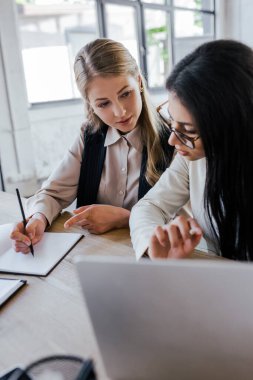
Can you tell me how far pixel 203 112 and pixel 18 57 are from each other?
229 centimetres

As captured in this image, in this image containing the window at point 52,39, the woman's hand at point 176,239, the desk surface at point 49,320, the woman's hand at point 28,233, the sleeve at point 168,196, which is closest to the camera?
the desk surface at point 49,320

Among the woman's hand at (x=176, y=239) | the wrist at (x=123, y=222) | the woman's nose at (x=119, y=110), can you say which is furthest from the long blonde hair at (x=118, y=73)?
the woman's hand at (x=176, y=239)

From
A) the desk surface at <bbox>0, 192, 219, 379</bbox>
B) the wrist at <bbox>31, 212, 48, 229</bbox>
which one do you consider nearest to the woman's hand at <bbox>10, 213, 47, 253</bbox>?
the wrist at <bbox>31, 212, 48, 229</bbox>

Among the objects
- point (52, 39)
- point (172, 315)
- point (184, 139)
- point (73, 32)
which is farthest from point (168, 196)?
point (73, 32)

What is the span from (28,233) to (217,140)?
0.60 metres

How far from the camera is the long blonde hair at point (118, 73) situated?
1217 mm

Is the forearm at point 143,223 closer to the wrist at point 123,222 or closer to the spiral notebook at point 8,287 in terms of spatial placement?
the wrist at point 123,222

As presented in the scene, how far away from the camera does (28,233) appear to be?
3.42 ft

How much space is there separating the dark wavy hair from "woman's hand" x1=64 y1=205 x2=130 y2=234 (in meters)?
0.36

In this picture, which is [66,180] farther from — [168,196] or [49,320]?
[49,320]

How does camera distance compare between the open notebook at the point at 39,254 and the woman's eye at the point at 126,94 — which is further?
the woman's eye at the point at 126,94

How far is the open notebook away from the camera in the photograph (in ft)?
2.95

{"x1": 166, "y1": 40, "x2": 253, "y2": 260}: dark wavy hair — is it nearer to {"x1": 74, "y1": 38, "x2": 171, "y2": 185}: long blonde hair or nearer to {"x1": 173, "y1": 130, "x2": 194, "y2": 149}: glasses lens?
{"x1": 173, "y1": 130, "x2": 194, "y2": 149}: glasses lens

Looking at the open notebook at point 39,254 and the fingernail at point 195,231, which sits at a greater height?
the fingernail at point 195,231
